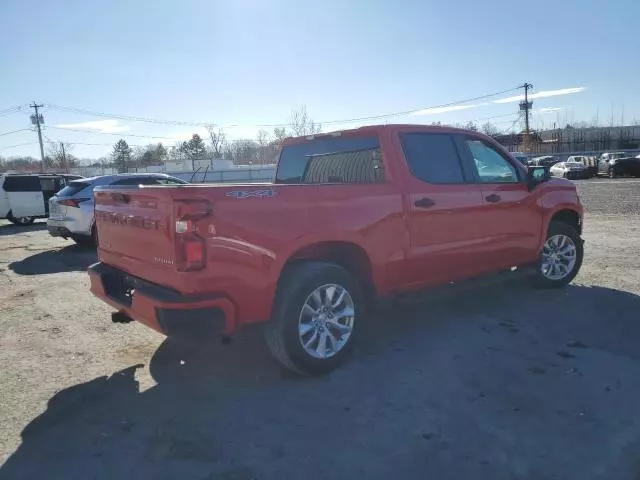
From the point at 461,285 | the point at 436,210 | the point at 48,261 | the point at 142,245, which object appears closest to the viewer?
the point at 142,245

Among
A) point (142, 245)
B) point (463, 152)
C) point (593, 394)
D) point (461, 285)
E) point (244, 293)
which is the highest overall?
point (463, 152)

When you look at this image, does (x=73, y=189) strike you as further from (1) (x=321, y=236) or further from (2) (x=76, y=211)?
(1) (x=321, y=236)

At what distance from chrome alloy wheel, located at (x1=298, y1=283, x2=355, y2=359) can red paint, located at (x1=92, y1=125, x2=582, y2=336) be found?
33cm

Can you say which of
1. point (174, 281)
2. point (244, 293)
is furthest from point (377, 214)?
point (174, 281)

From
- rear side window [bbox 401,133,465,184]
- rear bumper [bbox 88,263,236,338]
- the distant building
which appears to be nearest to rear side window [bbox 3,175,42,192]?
rear bumper [bbox 88,263,236,338]

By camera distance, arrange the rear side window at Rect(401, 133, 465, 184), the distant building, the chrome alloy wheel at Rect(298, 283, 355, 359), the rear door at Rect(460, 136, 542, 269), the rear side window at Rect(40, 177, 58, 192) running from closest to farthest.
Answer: the chrome alloy wheel at Rect(298, 283, 355, 359) → the rear side window at Rect(401, 133, 465, 184) → the rear door at Rect(460, 136, 542, 269) → the rear side window at Rect(40, 177, 58, 192) → the distant building

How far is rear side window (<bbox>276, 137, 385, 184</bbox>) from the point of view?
4723 millimetres

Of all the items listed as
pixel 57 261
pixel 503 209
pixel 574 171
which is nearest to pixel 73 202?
pixel 57 261

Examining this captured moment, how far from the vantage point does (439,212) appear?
4.66m

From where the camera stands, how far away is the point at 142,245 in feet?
12.1

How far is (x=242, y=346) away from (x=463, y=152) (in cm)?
296

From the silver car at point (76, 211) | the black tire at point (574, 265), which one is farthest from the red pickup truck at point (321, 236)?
the silver car at point (76, 211)

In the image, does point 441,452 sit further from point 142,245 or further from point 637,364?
point 142,245

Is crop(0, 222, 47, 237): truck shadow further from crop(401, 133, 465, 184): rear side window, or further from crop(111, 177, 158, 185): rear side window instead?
crop(401, 133, 465, 184): rear side window
